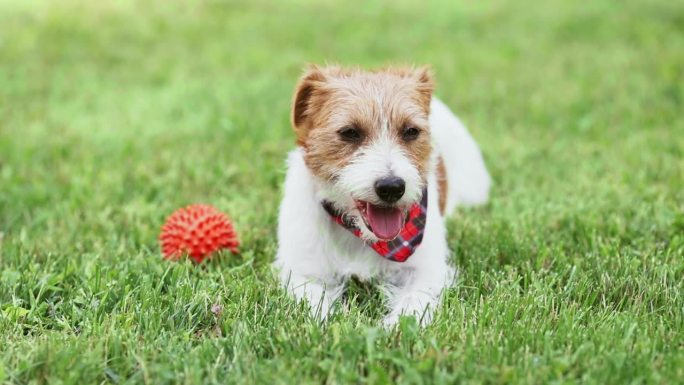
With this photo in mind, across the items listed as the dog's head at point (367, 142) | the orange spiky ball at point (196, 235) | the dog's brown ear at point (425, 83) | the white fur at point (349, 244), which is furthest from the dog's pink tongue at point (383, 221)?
the orange spiky ball at point (196, 235)

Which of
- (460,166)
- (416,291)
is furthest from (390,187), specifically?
(460,166)

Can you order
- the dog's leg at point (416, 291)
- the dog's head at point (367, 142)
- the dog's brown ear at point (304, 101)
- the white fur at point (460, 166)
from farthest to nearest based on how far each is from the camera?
the white fur at point (460, 166)
the dog's brown ear at point (304, 101)
the dog's head at point (367, 142)
the dog's leg at point (416, 291)

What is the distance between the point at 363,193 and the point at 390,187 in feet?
0.48

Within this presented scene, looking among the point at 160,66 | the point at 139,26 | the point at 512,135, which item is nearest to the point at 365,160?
the point at 512,135

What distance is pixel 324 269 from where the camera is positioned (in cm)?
460

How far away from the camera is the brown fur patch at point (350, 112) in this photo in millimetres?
4336

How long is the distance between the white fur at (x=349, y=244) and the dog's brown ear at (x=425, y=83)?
1.39ft

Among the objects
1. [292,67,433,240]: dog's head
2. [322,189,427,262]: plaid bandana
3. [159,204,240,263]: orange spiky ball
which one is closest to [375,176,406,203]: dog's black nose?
[292,67,433,240]: dog's head

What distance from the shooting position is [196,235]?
15.8 feet

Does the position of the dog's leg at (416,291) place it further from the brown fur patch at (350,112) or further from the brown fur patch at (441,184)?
the brown fur patch at (441,184)

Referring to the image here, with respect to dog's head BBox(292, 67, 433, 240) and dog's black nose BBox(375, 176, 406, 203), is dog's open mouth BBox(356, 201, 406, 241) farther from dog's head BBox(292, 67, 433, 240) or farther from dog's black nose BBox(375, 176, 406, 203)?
dog's black nose BBox(375, 176, 406, 203)

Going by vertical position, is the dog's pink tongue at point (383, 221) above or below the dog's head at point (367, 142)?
below

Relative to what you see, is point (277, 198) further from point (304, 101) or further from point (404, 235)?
point (404, 235)

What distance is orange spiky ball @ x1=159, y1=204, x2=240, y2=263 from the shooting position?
479cm
